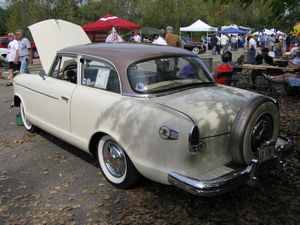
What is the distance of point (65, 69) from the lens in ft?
18.0

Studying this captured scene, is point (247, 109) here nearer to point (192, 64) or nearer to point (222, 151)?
point (222, 151)

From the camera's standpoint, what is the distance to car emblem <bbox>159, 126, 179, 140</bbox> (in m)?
3.57

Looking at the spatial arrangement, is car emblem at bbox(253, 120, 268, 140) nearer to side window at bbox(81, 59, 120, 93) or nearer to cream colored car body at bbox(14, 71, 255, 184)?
cream colored car body at bbox(14, 71, 255, 184)

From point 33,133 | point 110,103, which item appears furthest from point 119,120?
point 33,133

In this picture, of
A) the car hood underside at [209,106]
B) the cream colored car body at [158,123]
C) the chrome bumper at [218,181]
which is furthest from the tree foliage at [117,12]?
the chrome bumper at [218,181]

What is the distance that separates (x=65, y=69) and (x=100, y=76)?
0.98 m

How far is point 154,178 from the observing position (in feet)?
12.5

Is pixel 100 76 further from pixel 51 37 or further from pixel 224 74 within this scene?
pixel 224 74

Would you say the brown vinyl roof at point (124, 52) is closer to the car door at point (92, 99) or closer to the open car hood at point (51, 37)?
the car door at point (92, 99)

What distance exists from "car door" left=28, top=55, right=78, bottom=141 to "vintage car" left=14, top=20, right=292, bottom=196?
0.6 inches

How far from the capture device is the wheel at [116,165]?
165 inches

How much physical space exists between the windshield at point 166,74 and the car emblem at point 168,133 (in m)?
0.76

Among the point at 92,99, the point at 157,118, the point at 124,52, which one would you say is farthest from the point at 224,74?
the point at 157,118

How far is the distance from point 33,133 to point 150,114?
11.3 ft
